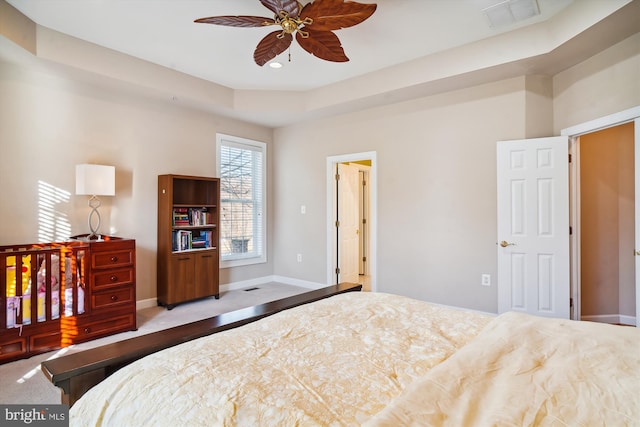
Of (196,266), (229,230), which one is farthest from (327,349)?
(229,230)

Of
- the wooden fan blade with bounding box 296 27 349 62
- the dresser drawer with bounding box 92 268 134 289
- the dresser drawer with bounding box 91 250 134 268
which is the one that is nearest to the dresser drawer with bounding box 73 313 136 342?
the dresser drawer with bounding box 92 268 134 289

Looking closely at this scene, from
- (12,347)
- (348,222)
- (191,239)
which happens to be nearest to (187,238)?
(191,239)

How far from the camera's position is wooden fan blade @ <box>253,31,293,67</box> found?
2.69 meters

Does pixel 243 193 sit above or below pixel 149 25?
below

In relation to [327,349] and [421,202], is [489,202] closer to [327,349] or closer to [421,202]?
[421,202]

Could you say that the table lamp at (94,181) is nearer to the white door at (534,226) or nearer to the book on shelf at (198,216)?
the book on shelf at (198,216)

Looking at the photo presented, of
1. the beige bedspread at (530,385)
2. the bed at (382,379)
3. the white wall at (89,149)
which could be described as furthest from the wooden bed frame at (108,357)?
the white wall at (89,149)

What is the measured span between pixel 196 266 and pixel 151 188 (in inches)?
45.3

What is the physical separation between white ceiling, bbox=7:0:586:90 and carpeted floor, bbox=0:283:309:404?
2897 millimetres

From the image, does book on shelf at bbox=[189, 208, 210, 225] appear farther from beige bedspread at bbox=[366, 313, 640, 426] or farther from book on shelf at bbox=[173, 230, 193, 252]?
beige bedspread at bbox=[366, 313, 640, 426]

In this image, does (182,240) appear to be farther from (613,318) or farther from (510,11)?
(613,318)

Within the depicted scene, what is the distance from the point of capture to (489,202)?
3.74 meters

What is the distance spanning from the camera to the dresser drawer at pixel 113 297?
3.19 m

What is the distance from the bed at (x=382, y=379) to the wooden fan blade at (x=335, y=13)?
1.98 metres
